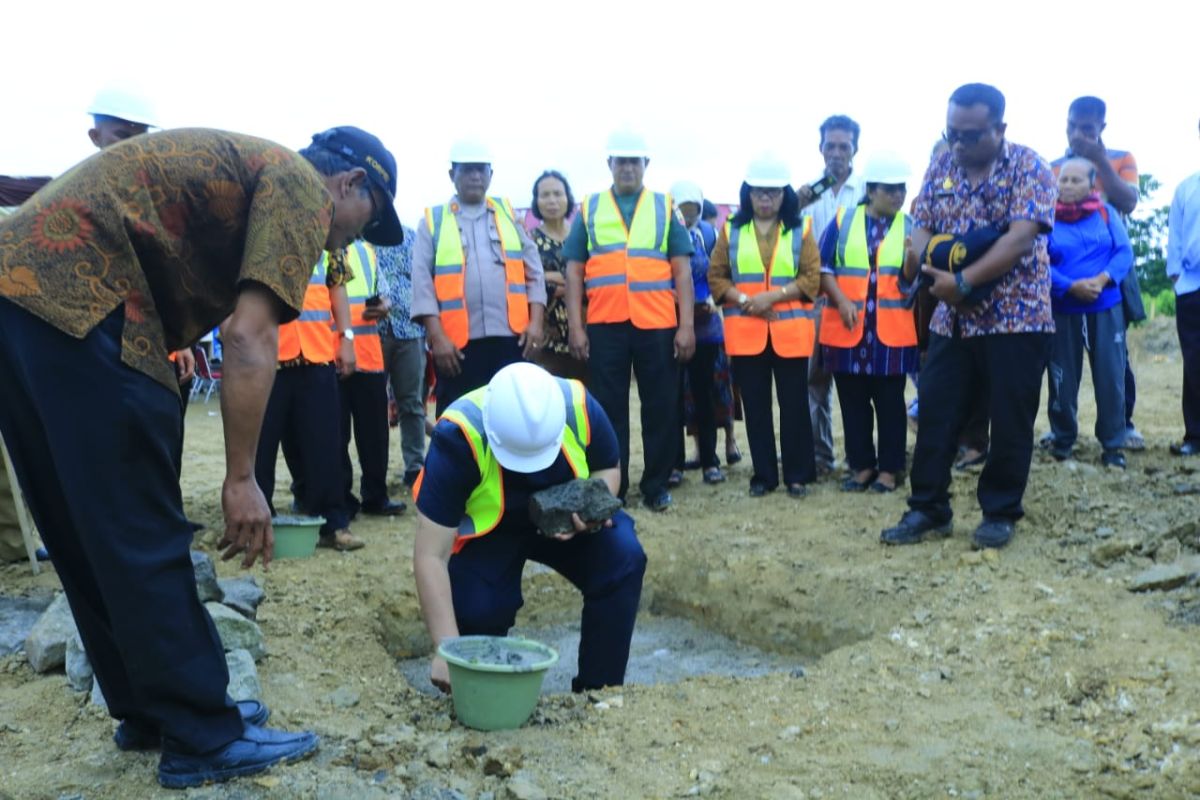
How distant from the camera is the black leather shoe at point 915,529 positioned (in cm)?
498

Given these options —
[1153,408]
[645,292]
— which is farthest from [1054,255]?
[1153,408]

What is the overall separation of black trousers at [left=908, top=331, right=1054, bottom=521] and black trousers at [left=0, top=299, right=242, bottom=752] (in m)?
3.37

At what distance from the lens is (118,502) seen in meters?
2.42

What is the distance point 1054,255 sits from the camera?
19.7ft

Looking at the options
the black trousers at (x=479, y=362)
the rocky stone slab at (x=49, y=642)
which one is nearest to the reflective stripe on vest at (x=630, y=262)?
the black trousers at (x=479, y=362)

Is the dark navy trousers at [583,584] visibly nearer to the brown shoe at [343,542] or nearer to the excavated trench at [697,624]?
the excavated trench at [697,624]

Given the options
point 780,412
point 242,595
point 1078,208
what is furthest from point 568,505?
point 1078,208

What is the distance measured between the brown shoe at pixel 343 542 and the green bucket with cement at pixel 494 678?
235 cm

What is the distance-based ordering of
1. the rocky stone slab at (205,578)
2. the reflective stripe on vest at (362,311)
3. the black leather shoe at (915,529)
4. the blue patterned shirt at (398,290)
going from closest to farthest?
the rocky stone slab at (205,578)
the black leather shoe at (915,529)
the reflective stripe on vest at (362,311)
the blue patterned shirt at (398,290)

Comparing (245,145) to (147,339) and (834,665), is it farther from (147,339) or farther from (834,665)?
(834,665)

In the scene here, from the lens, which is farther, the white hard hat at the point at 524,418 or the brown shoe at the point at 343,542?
the brown shoe at the point at 343,542

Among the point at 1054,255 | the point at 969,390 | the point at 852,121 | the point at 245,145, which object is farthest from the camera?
the point at 852,121

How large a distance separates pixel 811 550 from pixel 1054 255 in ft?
7.68

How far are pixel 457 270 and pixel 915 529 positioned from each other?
2.82 m
